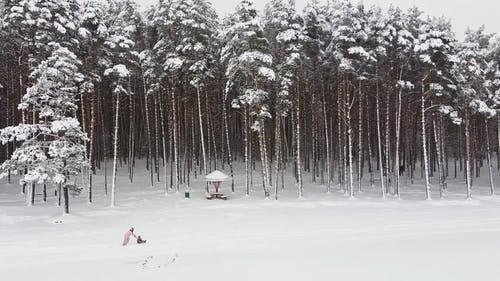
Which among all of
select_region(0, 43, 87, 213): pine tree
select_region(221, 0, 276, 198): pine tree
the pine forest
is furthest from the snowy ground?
select_region(221, 0, 276, 198): pine tree

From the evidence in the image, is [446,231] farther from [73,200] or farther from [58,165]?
[73,200]

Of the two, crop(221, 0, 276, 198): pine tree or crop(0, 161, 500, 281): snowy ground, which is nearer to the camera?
crop(0, 161, 500, 281): snowy ground

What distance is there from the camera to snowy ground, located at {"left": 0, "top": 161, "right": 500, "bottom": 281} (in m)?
13.4

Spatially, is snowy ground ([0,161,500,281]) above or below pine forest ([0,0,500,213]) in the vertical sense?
below

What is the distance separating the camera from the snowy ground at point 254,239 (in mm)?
13414

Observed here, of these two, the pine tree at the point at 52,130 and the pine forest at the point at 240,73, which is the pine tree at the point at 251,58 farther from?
the pine tree at the point at 52,130

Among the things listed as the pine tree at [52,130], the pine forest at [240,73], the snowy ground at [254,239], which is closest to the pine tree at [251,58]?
the pine forest at [240,73]

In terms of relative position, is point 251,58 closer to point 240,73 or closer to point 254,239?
point 240,73

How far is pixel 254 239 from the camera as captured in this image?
59.4 ft

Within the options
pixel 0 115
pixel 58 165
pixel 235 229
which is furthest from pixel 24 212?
pixel 0 115

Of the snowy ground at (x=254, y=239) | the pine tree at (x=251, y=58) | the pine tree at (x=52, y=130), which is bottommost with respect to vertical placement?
the snowy ground at (x=254, y=239)

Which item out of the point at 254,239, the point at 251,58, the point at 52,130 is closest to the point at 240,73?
the point at 251,58

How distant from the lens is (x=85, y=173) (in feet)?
122

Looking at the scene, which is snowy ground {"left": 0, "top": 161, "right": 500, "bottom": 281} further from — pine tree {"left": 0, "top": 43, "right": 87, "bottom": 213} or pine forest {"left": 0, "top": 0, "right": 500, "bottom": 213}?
pine tree {"left": 0, "top": 43, "right": 87, "bottom": 213}
